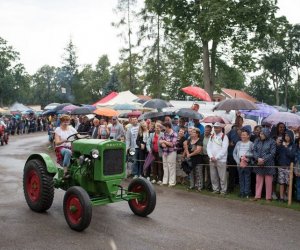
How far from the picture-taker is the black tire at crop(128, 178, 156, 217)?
23.3ft

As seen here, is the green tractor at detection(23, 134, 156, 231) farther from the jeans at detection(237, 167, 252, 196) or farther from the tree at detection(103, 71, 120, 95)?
the tree at detection(103, 71, 120, 95)

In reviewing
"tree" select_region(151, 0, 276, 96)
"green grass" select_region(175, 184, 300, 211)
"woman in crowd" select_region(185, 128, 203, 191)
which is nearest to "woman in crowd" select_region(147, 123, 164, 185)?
"green grass" select_region(175, 184, 300, 211)

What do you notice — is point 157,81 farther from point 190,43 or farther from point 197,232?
point 197,232

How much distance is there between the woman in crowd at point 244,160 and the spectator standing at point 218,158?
316 mm

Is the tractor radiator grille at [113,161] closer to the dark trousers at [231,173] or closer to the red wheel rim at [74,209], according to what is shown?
the red wheel rim at [74,209]

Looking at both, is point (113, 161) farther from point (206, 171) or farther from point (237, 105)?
point (237, 105)

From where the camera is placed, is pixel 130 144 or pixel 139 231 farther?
pixel 130 144

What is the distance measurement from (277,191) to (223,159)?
157 cm

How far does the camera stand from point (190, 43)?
1090 inches

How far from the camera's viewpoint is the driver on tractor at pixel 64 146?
7648mm

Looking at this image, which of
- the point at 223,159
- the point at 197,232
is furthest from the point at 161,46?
the point at 197,232

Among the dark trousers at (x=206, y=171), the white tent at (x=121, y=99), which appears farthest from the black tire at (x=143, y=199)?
the white tent at (x=121, y=99)

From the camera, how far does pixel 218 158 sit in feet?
31.7

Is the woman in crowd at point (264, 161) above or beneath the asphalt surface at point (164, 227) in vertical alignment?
above
